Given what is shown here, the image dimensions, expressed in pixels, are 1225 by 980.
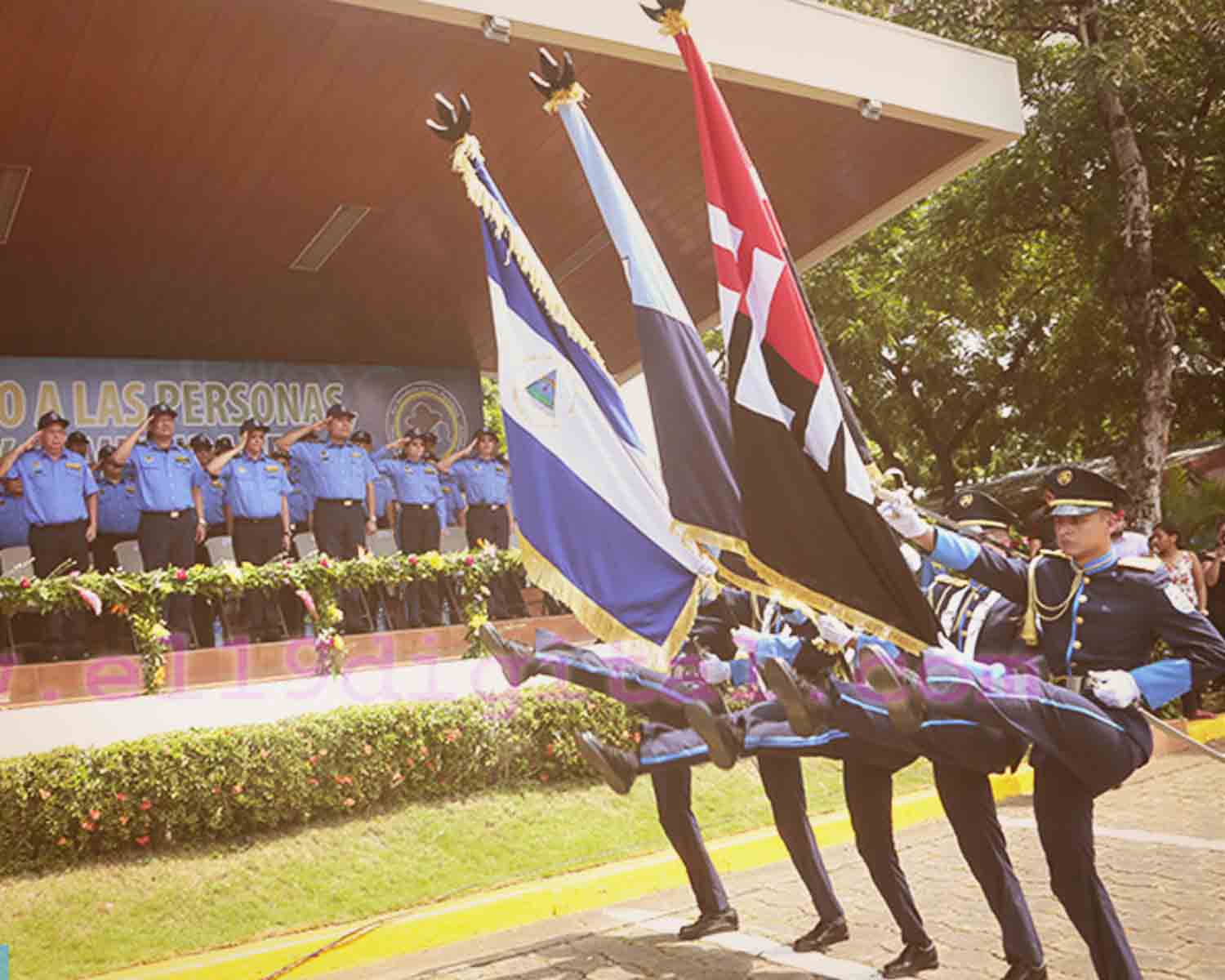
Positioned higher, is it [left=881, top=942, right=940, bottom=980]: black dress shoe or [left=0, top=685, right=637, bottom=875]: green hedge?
[left=0, top=685, right=637, bottom=875]: green hedge

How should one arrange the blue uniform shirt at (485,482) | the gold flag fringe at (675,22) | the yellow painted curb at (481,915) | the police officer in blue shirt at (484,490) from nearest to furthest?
the gold flag fringe at (675,22) → the yellow painted curb at (481,915) → the police officer in blue shirt at (484,490) → the blue uniform shirt at (485,482)

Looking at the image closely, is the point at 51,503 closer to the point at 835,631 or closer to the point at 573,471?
the point at 573,471

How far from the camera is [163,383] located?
15961mm

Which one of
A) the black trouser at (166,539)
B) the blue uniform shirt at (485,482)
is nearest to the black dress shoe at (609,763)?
the black trouser at (166,539)

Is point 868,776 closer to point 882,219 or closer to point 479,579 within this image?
point 479,579

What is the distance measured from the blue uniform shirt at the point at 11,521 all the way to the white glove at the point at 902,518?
11661 millimetres

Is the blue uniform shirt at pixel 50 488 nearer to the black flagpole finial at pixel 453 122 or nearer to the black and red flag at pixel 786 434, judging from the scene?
Answer: the black flagpole finial at pixel 453 122

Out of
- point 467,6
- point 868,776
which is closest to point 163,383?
point 467,6

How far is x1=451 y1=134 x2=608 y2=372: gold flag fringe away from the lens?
6207mm

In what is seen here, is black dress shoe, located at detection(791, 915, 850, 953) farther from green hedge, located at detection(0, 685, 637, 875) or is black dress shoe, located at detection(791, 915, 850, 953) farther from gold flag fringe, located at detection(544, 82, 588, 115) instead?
gold flag fringe, located at detection(544, 82, 588, 115)

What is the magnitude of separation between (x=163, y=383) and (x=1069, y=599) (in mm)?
13846

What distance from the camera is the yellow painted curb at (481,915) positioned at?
19.5 feet

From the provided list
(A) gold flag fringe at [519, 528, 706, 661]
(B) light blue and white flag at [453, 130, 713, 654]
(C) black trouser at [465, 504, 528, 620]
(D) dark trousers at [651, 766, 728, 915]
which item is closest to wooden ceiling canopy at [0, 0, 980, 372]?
(C) black trouser at [465, 504, 528, 620]

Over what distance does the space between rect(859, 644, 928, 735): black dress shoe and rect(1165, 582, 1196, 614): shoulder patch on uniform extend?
3.74ft
